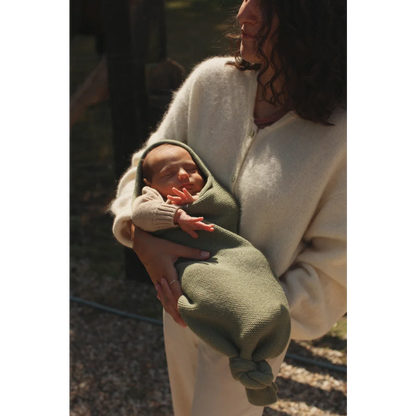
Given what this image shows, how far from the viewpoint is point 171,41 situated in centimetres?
609

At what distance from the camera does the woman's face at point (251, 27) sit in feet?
5.43

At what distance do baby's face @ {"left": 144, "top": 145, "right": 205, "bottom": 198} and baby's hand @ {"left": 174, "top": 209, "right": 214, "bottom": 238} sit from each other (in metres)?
0.13

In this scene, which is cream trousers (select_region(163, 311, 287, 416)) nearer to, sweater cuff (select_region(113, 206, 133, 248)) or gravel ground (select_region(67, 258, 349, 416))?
sweater cuff (select_region(113, 206, 133, 248))

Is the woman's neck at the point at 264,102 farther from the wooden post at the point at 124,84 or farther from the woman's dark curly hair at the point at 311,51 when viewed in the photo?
the wooden post at the point at 124,84

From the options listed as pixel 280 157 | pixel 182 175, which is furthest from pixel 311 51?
pixel 182 175

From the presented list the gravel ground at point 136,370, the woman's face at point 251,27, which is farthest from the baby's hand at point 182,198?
the gravel ground at point 136,370

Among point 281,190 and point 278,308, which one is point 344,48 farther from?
point 278,308

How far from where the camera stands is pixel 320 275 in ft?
5.86

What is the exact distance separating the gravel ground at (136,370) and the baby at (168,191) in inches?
69.8

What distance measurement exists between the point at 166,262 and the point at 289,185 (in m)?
0.50

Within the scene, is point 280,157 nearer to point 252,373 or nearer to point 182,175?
point 182,175
